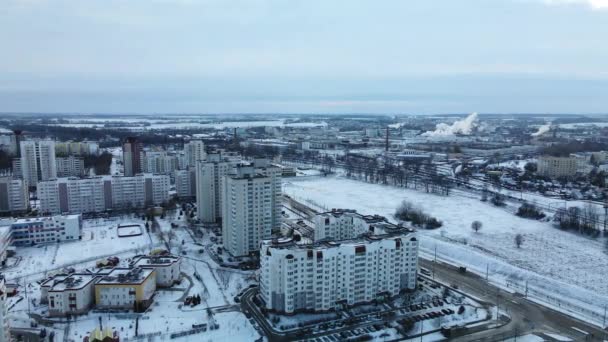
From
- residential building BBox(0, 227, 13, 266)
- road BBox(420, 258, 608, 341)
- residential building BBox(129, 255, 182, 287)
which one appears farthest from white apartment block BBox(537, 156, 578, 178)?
residential building BBox(0, 227, 13, 266)

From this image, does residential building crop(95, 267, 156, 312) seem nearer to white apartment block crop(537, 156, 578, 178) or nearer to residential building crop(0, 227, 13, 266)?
residential building crop(0, 227, 13, 266)

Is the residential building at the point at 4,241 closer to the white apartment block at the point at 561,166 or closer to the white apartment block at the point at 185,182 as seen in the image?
the white apartment block at the point at 185,182

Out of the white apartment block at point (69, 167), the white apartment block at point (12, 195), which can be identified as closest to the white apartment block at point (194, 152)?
the white apartment block at point (69, 167)

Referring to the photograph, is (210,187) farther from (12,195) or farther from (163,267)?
(12,195)

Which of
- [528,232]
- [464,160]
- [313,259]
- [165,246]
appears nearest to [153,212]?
[165,246]

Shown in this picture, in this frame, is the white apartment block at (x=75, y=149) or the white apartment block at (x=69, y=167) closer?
the white apartment block at (x=69, y=167)

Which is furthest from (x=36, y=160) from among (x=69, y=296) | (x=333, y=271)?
(x=333, y=271)
